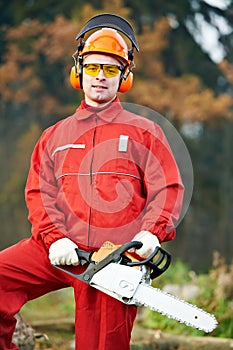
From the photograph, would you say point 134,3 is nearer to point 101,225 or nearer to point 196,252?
point 196,252

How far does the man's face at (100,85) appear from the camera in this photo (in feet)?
10.0

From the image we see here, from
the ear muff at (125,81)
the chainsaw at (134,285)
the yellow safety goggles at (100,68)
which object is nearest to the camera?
the chainsaw at (134,285)

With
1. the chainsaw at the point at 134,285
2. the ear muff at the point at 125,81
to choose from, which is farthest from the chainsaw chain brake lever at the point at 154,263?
the ear muff at the point at 125,81

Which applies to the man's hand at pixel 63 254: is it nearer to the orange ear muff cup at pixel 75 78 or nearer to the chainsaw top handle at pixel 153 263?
the chainsaw top handle at pixel 153 263

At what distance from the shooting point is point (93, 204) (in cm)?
297

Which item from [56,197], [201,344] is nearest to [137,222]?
[56,197]

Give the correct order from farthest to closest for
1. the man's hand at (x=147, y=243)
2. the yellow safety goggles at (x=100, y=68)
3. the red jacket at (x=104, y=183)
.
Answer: the yellow safety goggles at (x=100, y=68) < the red jacket at (x=104, y=183) < the man's hand at (x=147, y=243)

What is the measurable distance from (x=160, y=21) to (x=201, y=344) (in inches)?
290

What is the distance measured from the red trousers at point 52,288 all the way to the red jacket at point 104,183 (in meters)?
0.14

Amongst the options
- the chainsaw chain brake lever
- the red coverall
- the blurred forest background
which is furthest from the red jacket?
the blurred forest background

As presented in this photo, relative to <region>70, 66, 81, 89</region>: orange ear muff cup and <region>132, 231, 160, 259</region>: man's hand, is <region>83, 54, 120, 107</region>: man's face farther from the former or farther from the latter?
<region>132, 231, 160, 259</region>: man's hand

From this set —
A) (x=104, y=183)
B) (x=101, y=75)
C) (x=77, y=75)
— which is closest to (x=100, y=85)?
(x=101, y=75)

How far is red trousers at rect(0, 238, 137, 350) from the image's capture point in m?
2.92

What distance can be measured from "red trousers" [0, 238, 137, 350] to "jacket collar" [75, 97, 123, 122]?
63 cm
